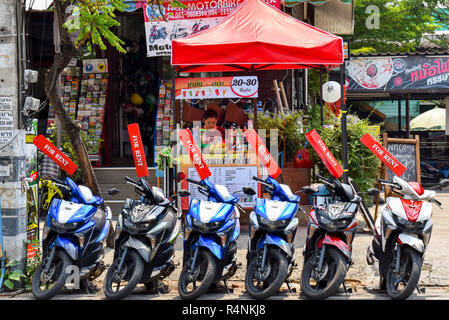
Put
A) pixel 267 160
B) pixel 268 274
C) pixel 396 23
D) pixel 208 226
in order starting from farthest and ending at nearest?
pixel 396 23 < pixel 267 160 < pixel 208 226 < pixel 268 274

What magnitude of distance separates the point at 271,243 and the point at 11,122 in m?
3.10

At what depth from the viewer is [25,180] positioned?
681 centimetres

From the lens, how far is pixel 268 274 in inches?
239

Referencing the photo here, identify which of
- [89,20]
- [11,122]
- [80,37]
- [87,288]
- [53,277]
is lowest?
[87,288]

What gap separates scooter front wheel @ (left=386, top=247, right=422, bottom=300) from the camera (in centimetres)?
575

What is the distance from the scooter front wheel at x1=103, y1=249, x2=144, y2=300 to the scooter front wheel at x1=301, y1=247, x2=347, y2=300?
164 cm

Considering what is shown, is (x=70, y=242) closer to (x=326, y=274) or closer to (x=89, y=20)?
(x=326, y=274)

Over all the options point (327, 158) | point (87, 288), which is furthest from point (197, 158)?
point (87, 288)

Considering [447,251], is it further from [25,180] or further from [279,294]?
[25,180]

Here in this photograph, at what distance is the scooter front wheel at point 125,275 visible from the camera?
5.97 m

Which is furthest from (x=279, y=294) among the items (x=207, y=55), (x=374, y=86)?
(x=374, y=86)

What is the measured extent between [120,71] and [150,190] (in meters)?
7.82

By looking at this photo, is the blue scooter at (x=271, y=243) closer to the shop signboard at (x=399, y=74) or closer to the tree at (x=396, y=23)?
the shop signboard at (x=399, y=74)

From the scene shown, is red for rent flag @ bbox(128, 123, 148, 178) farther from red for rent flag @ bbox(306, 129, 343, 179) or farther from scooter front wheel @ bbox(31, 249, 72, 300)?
red for rent flag @ bbox(306, 129, 343, 179)
